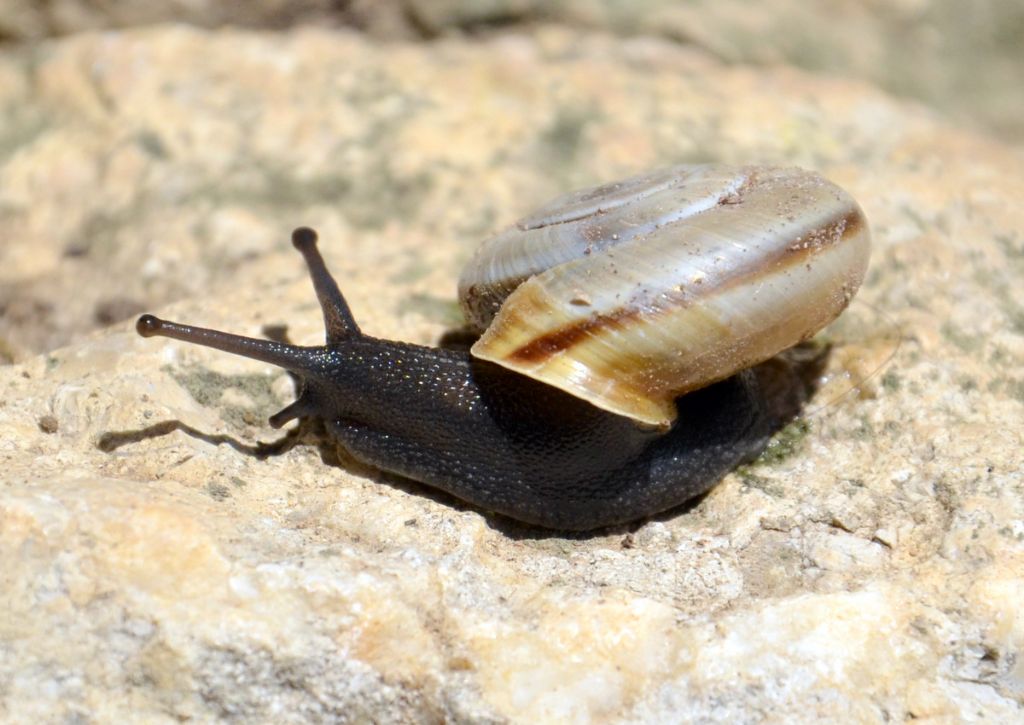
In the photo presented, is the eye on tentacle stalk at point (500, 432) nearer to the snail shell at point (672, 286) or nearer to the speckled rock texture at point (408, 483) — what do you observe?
the speckled rock texture at point (408, 483)

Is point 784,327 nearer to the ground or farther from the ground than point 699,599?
farther from the ground

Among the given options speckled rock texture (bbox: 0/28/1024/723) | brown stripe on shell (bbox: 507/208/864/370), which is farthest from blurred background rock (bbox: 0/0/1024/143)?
brown stripe on shell (bbox: 507/208/864/370)

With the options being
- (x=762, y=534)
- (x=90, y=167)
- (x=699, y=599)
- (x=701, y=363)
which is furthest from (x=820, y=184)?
(x=90, y=167)

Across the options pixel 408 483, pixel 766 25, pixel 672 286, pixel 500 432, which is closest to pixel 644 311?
pixel 672 286

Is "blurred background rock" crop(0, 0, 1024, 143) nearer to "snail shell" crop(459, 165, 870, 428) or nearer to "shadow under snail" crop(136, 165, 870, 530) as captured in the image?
"shadow under snail" crop(136, 165, 870, 530)

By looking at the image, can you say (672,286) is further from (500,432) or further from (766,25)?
(766,25)

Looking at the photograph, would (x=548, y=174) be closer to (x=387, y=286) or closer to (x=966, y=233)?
(x=387, y=286)
